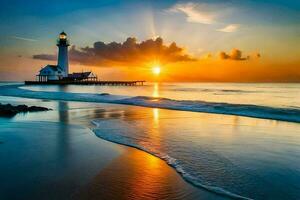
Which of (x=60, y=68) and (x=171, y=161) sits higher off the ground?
(x=60, y=68)

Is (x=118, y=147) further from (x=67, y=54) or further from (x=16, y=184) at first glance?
(x=67, y=54)

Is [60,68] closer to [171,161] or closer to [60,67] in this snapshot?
[60,67]

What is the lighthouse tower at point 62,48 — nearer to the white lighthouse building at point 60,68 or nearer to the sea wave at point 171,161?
the white lighthouse building at point 60,68

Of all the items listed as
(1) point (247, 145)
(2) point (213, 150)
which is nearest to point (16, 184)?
(2) point (213, 150)

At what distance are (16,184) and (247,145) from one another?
17.8 ft

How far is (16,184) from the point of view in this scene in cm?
400

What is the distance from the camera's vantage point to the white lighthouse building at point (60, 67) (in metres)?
70.0

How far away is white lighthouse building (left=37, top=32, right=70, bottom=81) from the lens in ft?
230

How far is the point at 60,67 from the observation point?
74.8m

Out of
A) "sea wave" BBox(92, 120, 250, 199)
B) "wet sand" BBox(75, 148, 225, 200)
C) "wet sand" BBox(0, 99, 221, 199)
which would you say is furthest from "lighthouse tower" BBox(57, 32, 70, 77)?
"wet sand" BBox(75, 148, 225, 200)

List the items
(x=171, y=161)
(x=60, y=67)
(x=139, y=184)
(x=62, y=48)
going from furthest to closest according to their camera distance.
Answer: (x=60, y=67) < (x=62, y=48) < (x=171, y=161) < (x=139, y=184)

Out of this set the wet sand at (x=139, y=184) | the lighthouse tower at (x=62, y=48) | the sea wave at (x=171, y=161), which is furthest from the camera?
the lighthouse tower at (x=62, y=48)

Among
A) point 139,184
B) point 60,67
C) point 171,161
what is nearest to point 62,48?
point 60,67

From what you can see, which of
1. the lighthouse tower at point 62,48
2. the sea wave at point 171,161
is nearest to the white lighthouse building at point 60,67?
the lighthouse tower at point 62,48
